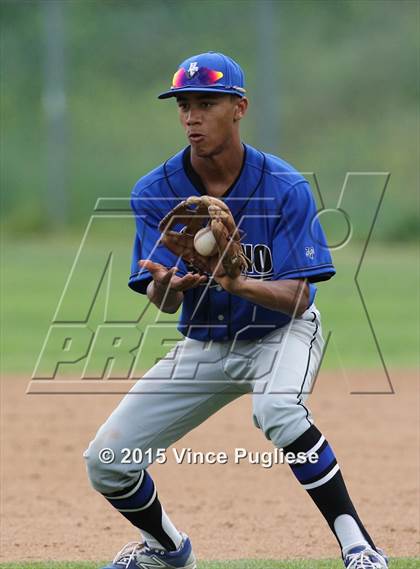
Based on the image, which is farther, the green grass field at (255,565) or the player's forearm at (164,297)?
the green grass field at (255,565)

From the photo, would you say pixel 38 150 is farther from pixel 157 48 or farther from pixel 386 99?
pixel 386 99

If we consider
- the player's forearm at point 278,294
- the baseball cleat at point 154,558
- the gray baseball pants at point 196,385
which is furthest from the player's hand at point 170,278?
the baseball cleat at point 154,558

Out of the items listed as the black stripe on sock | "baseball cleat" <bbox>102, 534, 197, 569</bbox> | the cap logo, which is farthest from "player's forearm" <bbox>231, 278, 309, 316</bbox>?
"baseball cleat" <bbox>102, 534, 197, 569</bbox>

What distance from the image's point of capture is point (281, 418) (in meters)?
3.86

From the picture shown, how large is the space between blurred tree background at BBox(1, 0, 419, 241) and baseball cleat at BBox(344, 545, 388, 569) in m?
15.7

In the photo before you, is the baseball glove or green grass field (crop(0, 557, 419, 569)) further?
green grass field (crop(0, 557, 419, 569))

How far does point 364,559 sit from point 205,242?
4.13ft

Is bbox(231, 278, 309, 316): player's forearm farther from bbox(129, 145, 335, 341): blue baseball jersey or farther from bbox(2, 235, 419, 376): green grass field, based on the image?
bbox(2, 235, 419, 376): green grass field

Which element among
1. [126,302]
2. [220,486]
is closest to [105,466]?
[220,486]

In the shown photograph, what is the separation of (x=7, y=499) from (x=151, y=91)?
15589 millimetres

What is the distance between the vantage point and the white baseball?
389 cm

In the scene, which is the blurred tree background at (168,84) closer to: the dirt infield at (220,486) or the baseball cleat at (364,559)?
the dirt infield at (220,486)

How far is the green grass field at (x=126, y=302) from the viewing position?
11.1 meters

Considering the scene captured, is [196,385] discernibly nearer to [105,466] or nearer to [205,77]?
[105,466]
